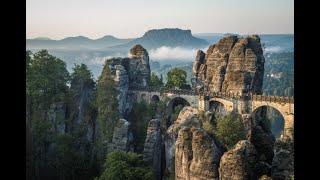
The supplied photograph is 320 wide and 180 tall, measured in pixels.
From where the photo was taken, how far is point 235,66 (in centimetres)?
3559

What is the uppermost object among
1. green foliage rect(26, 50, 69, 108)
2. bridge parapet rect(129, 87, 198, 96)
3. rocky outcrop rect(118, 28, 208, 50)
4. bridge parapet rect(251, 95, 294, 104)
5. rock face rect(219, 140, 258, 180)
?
rocky outcrop rect(118, 28, 208, 50)

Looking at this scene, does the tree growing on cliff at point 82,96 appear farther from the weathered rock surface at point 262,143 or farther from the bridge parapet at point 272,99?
the weathered rock surface at point 262,143

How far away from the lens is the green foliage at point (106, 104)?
30.7 m

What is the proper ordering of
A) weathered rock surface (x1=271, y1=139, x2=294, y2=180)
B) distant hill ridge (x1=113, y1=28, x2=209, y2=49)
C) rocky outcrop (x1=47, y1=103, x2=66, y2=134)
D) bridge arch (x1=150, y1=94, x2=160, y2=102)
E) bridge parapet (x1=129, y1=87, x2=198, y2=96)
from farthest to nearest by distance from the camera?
distant hill ridge (x1=113, y1=28, x2=209, y2=49) < bridge arch (x1=150, y1=94, x2=160, y2=102) < bridge parapet (x1=129, y1=87, x2=198, y2=96) < rocky outcrop (x1=47, y1=103, x2=66, y2=134) < weathered rock surface (x1=271, y1=139, x2=294, y2=180)

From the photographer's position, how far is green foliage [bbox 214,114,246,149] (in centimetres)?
2406

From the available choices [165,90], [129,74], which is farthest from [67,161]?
[165,90]

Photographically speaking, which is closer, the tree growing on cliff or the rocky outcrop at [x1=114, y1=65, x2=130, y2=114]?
the tree growing on cliff

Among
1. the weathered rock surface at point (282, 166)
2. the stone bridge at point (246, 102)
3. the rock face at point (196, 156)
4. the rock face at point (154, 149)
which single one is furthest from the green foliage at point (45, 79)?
the weathered rock surface at point (282, 166)

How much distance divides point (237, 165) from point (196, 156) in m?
2.23

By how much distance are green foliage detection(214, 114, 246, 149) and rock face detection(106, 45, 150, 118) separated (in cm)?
1086

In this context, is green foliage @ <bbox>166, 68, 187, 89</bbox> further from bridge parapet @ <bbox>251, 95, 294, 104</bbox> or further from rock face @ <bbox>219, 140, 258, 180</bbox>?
rock face @ <bbox>219, 140, 258, 180</bbox>

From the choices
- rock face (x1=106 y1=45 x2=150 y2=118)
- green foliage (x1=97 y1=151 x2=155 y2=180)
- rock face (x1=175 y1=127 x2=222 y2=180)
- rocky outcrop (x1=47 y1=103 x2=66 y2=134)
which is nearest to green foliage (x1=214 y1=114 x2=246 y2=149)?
green foliage (x1=97 y1=151 x2=155 y2=180)
